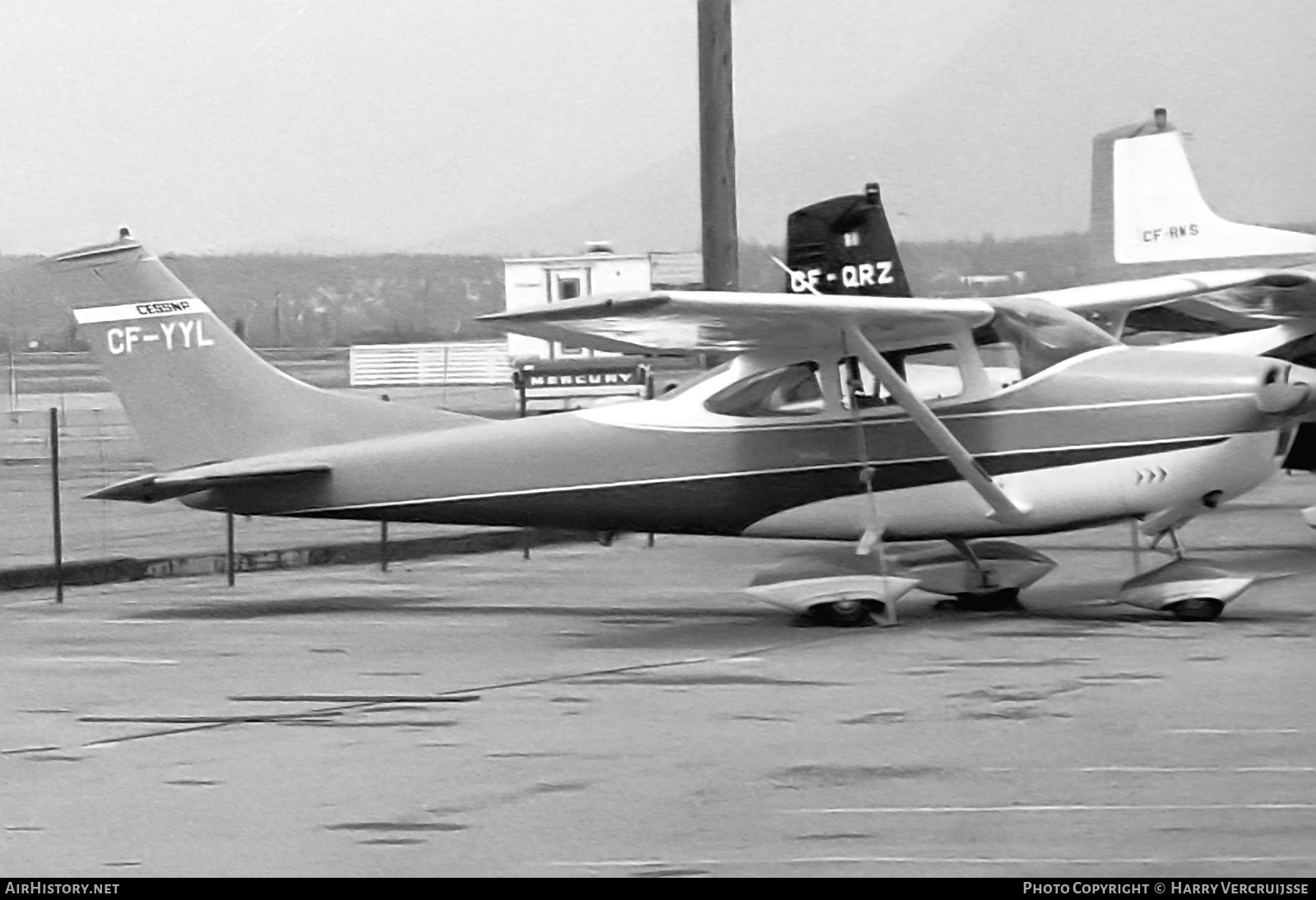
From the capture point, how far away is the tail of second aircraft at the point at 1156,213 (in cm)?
2333

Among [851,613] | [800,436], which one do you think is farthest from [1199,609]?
[800,436]

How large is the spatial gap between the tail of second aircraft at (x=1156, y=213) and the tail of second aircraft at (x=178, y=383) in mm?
12986

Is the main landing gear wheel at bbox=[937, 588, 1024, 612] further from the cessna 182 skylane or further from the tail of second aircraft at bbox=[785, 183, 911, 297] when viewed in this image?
the tail of second aircraft at bbox=[785, 183, 911, 297]

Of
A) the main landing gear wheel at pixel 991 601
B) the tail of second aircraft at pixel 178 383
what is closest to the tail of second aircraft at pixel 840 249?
the main landing gear wheel at pixel 991 601

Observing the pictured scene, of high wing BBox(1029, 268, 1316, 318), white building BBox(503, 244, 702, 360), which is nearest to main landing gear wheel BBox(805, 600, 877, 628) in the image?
high wing BBox(1029, 268, 1316, 318)

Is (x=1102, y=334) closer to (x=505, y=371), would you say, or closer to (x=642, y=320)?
(x=642, y=320)

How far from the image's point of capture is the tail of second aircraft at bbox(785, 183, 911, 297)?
15.5 meters

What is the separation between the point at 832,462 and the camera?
1190 cm

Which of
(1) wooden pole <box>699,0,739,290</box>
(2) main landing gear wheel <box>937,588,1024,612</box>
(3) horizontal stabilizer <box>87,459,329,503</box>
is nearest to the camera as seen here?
(2) main landing gear wheel <box>937,588,1024,612</box>

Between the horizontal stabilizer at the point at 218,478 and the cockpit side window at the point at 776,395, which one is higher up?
the cockpit side window at the point at 776,395

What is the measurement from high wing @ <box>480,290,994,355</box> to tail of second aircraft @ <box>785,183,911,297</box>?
330cm

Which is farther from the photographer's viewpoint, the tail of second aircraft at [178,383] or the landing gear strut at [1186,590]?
the tail of second aircraft at [178,383]

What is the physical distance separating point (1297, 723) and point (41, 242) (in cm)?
4282

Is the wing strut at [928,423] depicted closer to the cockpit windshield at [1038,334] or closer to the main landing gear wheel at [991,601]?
the cockpit windshield at [1038,334]
